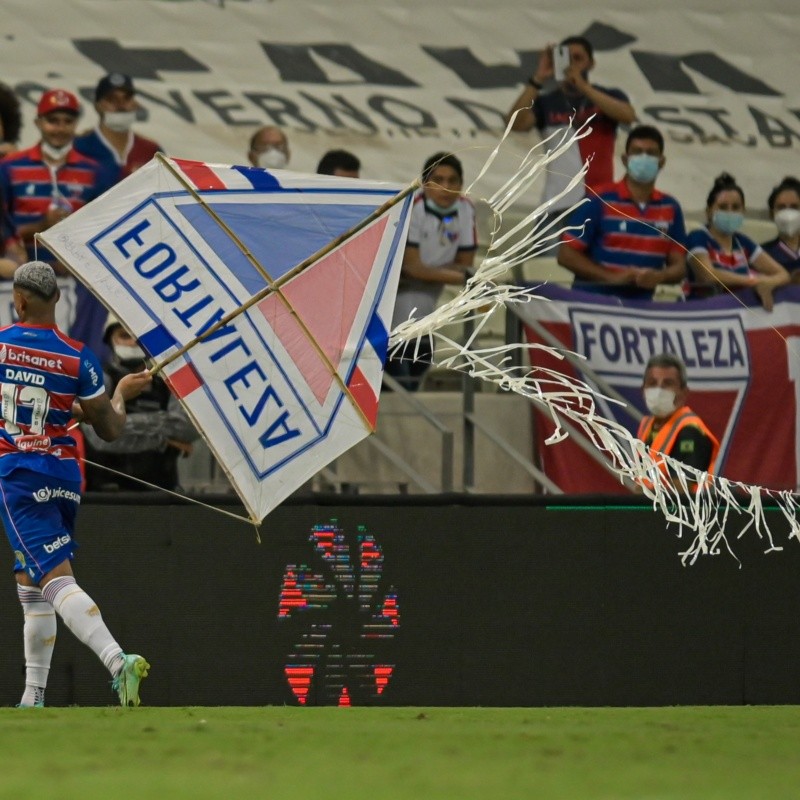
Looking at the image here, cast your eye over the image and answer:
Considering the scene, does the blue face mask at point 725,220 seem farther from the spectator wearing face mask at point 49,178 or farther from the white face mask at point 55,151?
the white face mask at point 55,151

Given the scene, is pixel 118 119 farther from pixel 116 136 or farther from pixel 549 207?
pixel 549 207

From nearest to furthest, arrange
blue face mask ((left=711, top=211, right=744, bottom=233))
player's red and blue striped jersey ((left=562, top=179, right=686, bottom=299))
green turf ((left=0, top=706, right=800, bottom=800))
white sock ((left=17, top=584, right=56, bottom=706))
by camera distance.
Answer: green turf ((left=0, top=706, right=800, bottom=800)) < white sock ((left=17, top=584, right=56, bottom=706)) < player's red and blue striped jersey ((left=562, top=179, right=686, bottom=299)) < blue face mask ((left=711, top=211, right=744, bottom=233))

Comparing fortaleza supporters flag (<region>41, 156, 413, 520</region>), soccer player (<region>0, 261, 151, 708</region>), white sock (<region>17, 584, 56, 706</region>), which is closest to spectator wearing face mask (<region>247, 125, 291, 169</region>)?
fortaleza supporters flag (<region>41, 156, 413, 520</region>)

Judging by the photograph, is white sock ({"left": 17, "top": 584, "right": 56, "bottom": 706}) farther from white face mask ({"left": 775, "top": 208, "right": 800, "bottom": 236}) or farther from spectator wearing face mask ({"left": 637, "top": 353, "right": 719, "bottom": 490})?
white face mask ({"left": 775, "top": 208, "right": 800, "bottom": 236})

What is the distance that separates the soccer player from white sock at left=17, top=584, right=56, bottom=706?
7.6 inches

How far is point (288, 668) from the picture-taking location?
1040 centimetres

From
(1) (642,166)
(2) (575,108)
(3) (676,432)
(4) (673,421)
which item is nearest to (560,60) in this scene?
(2) (575,108)

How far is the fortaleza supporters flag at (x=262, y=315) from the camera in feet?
27.1

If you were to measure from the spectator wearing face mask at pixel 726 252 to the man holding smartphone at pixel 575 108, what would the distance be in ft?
2.99

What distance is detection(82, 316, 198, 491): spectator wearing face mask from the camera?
444 inches

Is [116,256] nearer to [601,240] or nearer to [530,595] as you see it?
[530,595]

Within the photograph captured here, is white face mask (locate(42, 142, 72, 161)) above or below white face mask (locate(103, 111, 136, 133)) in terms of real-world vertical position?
below

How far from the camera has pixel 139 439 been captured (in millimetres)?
11297

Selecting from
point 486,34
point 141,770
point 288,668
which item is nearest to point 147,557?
point 288,668
